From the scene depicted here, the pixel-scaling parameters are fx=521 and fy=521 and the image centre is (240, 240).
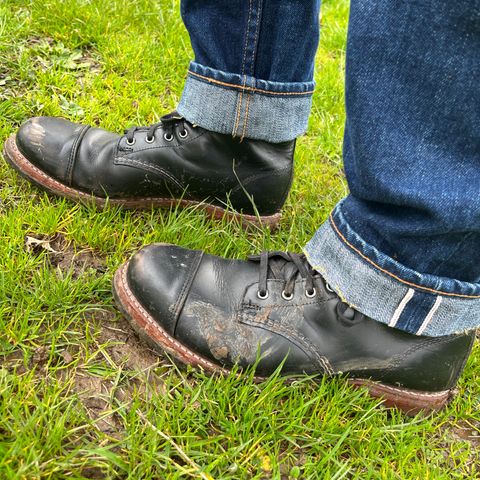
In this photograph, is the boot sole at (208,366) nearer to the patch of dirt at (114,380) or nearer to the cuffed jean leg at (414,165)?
the patch of dirt at (114,380)

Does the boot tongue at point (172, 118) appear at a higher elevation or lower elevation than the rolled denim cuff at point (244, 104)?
lower

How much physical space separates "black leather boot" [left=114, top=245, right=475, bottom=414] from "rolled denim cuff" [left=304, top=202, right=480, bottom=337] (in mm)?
65

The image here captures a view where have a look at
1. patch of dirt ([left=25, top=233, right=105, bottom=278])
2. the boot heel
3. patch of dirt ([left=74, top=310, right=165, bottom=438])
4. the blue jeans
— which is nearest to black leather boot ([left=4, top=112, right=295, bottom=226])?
patch of dirt ([left=25, top=233, right=105, bottom=278])

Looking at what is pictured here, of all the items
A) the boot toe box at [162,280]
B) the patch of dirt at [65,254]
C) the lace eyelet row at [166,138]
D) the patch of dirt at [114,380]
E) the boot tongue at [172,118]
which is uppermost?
the boot tongue at [172,118]

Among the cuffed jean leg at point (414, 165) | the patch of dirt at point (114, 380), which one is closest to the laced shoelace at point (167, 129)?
the patch of dirt at point (114, 380)

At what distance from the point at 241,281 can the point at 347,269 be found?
30 cm

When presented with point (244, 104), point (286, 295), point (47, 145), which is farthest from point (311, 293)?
point (47, 145)

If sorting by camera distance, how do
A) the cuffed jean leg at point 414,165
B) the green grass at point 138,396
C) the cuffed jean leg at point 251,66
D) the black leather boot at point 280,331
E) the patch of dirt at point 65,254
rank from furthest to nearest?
1. the patch of dirt at point 65,254
2. the cuffed jean leg at point 251,66
3. the black leather boot at point 280,331
4. the green grass at point 138,396
5. the cuffed jean leg at point 414,165

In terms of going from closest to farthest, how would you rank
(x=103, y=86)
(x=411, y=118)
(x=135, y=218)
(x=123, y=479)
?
(x=411, y=118) → (x=123, y=479) → (x=135, y=218) → (x=103, y=86)

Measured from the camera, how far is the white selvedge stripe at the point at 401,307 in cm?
114

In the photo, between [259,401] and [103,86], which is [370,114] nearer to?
[259,401]

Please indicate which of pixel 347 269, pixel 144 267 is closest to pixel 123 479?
pixel 144 267

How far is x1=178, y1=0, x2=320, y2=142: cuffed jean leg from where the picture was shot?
1.47m

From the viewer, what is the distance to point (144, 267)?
1394 millimetres
